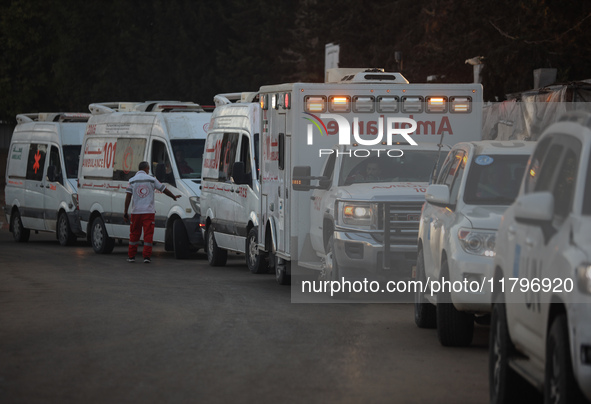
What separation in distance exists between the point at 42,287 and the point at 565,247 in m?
11.3

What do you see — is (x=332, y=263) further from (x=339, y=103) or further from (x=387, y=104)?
(x=387, y=104)

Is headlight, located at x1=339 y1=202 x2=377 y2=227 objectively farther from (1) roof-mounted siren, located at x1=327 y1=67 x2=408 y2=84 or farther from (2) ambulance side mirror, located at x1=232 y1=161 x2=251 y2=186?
(2) ambulance side mirror, located at x1=232 y1=161 x2=251 y2=186

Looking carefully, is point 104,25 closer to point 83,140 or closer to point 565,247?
point 83,140

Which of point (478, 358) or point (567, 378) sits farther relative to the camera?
point (478, 358)

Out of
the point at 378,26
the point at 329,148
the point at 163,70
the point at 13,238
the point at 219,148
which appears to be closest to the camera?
the point at 329,148

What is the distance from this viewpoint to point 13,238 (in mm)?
30688

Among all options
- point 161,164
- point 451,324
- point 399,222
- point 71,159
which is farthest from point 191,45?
point 451,324

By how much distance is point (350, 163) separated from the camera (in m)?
15.7

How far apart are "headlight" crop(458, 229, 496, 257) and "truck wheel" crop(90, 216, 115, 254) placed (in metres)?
14.5

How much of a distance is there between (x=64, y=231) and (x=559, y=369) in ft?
71.3

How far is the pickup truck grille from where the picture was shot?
14422 millimetres

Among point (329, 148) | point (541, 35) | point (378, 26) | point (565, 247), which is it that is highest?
point (378, 26)

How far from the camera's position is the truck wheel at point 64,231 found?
26828mm

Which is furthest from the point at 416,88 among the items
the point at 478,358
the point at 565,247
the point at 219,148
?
the point at 565,247
